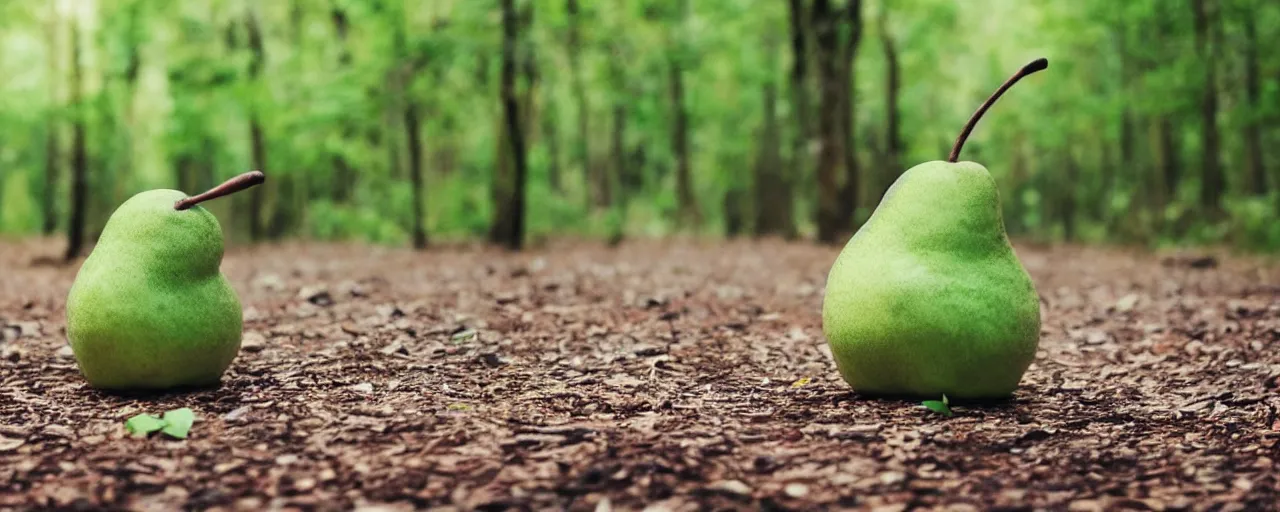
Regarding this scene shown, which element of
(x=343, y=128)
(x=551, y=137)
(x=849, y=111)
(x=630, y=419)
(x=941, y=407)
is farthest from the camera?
(x=551, y=137)

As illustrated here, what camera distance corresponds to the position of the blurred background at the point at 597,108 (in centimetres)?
1598

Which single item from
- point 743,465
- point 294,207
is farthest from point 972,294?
point 294,207

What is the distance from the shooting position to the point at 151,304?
4566 mm

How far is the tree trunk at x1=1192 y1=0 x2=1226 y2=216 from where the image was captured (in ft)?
59.1

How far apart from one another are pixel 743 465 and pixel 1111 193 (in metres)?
31.5

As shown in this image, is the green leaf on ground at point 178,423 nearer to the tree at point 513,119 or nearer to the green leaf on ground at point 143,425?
the green leaf on ground at point 143,425

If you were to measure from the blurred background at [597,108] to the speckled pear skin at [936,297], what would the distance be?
10734 mm

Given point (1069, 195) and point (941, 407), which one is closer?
point (941, 407)

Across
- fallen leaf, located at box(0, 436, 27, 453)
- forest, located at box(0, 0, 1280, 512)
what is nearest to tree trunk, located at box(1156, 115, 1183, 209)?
forest, located at box(0, 0, 1280, 512)

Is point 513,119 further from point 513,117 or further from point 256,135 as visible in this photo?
point 256,135

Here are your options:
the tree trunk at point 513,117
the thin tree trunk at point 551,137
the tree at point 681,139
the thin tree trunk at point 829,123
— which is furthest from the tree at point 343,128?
the tree at point 681,139

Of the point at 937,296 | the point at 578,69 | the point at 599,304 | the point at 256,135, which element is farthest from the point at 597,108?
the point at 937,296

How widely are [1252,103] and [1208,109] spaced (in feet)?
3.50

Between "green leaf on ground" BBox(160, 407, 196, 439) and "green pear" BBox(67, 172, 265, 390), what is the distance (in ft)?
2.13
